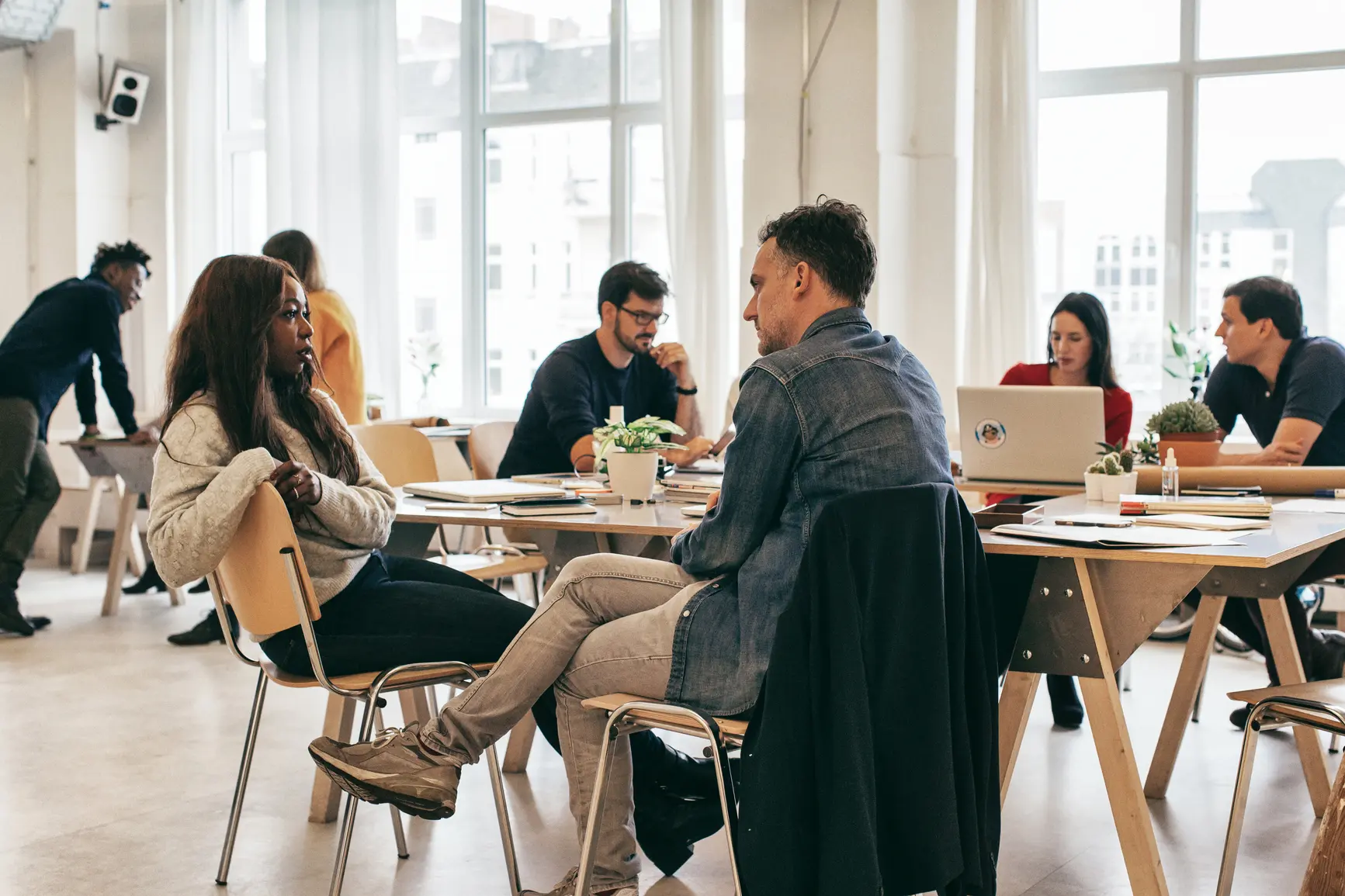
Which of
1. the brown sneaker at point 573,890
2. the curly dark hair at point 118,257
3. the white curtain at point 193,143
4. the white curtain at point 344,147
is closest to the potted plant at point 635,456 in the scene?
the brown sneaker at point 573,890

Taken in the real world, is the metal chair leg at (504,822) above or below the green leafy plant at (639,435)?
below

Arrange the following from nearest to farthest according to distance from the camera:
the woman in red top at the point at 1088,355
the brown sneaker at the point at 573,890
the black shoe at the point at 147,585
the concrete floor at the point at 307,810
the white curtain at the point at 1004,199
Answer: the brown sneaker at the point at 573,890 → the concrete floor at the point at 307,810 → the woman in red top at the point at 1088,355 → the white curtain at the point at 1004,199 → the black shoe at the point at 147,585

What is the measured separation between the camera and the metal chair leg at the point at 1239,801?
6.97 feet

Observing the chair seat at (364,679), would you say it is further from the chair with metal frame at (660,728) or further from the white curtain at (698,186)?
the white curtain at (698,186)

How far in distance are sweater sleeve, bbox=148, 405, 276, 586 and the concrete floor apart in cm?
74

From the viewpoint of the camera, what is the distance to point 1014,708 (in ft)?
7.68

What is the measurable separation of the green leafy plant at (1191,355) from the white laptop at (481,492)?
323cm

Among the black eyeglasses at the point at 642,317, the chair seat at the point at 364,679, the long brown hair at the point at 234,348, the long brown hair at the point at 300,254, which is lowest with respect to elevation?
the chair seat at the point at 364,679

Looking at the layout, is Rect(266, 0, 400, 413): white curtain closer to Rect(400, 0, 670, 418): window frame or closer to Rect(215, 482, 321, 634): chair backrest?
Rect(400, 0, 670, 418): window frame

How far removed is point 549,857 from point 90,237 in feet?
19.2

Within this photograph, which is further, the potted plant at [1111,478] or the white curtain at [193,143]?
the white curtain at [193,143]

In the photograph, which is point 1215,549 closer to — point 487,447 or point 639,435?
point 639,435

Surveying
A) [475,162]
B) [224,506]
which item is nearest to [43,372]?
[475,162]

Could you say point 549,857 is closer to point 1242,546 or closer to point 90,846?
point 90,846
